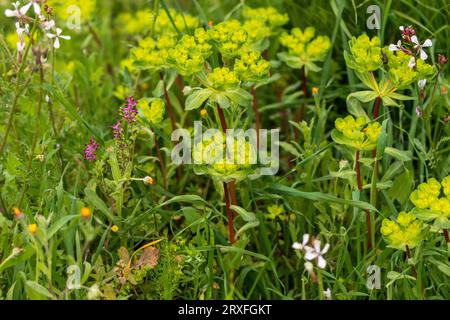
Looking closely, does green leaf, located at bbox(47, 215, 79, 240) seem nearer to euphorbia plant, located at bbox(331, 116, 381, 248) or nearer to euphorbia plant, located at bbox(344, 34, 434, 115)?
euphorbia plant, located at bbox(331, 116, 381, 248)

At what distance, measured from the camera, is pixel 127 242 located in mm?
2453

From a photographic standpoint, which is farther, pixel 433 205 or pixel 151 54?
pixel 151 54

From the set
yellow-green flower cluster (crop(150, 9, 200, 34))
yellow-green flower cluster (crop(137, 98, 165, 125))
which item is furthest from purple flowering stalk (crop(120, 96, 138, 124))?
yellow-green flower cluster (crop(150, 9, 200, 34))

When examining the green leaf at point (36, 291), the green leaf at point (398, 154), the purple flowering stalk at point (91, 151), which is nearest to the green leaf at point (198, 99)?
the purple flowering stalk at point (91, 151)

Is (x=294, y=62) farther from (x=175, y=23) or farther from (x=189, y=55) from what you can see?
(x=189, y=55)

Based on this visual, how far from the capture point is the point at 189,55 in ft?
7.47

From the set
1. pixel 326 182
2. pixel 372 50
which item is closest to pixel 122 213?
pixel 326 182

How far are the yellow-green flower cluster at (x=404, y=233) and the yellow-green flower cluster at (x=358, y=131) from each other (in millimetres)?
254

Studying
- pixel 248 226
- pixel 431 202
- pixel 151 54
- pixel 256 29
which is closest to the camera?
pixel 431 202

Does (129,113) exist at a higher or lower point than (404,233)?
higher

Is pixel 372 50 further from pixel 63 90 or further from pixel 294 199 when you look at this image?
pixel 63 90

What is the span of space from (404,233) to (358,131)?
33cm

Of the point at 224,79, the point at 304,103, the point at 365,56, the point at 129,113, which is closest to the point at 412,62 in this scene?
the point at 365,56
